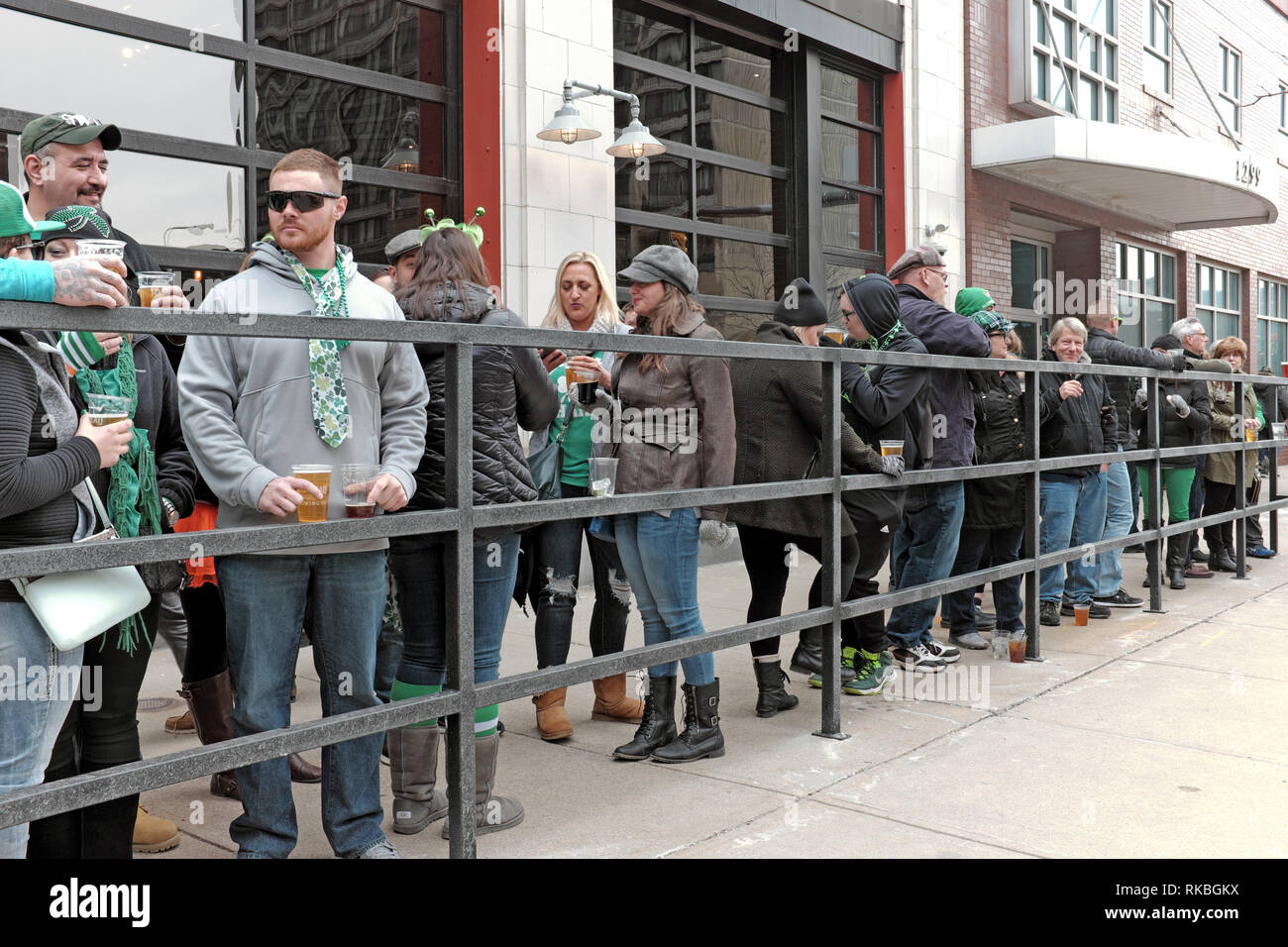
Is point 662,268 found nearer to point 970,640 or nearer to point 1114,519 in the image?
point 970,640

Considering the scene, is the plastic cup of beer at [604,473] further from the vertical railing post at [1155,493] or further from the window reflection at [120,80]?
the vertical railing post at [1155,493]

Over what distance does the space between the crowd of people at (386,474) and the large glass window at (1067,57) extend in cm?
869

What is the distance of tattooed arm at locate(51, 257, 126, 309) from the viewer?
7.06ft

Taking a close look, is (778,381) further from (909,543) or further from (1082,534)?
(1082,534)

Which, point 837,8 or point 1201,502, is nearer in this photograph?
point 1201,502

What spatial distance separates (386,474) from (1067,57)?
13546 mm

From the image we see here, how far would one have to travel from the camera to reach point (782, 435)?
4660 mm

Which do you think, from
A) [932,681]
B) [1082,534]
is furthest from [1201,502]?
[932,681]

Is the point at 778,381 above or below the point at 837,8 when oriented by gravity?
below

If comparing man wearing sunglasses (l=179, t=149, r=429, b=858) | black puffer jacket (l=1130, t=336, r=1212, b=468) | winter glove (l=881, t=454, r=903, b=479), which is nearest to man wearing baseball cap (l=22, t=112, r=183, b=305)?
man wearing sunglasses (l=179, t=149, r=429, b=858)

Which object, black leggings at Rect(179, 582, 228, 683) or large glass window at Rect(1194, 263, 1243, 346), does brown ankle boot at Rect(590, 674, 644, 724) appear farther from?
large glass window at Rect(1194, 263, 1243, 346)

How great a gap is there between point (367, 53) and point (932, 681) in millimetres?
5146

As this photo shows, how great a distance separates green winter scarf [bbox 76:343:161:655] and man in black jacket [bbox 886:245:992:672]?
3.55 m

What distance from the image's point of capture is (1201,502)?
841 cm
